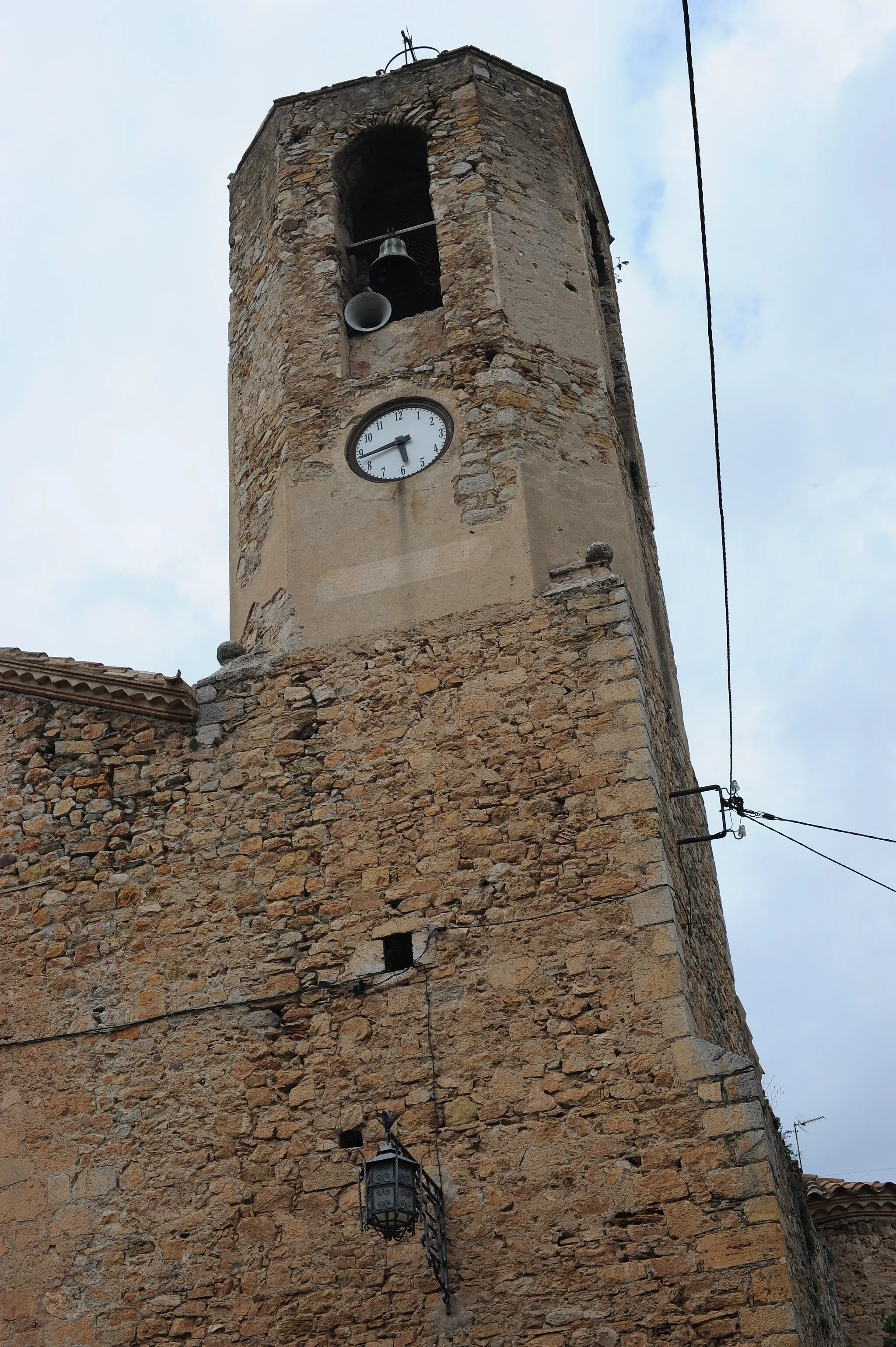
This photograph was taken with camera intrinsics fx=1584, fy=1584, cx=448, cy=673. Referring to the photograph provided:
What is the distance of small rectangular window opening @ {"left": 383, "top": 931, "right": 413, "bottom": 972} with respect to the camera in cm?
806

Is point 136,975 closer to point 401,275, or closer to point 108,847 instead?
point 108,847

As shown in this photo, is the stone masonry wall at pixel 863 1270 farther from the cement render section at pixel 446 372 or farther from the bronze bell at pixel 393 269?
the bronze bell at pixel 393 269

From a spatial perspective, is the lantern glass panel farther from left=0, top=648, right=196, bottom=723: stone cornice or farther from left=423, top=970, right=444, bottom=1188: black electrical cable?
left=0, top=648, right=196, bottom=723: stone cornice

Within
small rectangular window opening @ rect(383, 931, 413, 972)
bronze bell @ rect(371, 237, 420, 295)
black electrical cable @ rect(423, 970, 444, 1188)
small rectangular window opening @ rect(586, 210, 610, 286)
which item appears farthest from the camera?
small rectangular window opening @ rect(586, 210, 610, 286)

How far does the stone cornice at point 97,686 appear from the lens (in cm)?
919

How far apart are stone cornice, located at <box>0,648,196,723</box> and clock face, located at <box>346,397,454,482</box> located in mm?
1776

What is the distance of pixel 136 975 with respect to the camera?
839 centimetres

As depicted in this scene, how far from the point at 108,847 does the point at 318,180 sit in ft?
16.8

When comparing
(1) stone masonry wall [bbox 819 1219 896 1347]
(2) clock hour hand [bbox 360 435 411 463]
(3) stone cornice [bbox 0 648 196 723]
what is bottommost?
(1) stone masonry wall [bbox 819 1219 896 1347]

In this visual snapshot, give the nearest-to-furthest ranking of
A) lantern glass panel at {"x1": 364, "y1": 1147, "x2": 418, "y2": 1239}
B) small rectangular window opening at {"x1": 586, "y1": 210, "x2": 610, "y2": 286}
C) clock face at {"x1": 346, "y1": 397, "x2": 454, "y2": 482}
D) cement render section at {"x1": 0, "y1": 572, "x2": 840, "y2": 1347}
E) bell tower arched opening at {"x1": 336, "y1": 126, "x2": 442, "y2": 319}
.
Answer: lantern glass panel at {"x1": 364, "y1": 1147, "x2": 418, "y2": 1239} < cement render section at {"x1": 0, "y1": 572, "x2": 840, "y2": 1347} < clock face at {"x1": 346, "y1": 397, "x2": 454, "y2": 482} < bell tower arched opening at {"x1": 336, "y1": 126, "x2": 442, "y2": 319} < small rectangular window opening at {"x1": 586, "y1": 210, "x2": 610, "y2": 286}

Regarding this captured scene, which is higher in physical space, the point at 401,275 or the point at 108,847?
the point at 401,275

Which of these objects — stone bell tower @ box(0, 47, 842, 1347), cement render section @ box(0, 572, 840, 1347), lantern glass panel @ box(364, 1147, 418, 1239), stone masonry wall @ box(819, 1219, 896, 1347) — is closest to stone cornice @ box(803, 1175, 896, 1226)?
stone masonry wall @ box(819, 1219, 896, 1347)

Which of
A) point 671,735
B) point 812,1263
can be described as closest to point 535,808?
point 671,735

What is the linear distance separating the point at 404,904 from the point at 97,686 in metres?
2.45
